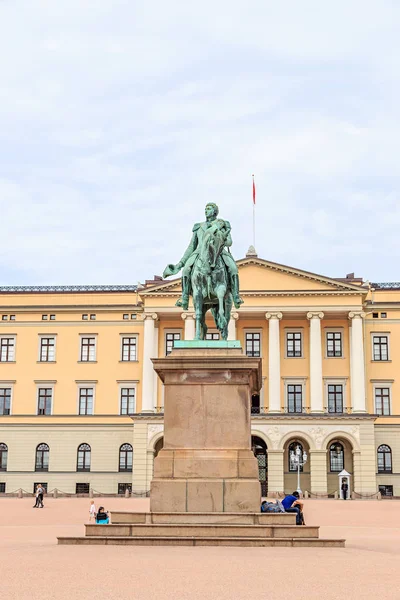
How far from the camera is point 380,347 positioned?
65625mm

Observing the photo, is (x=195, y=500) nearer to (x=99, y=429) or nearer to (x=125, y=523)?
(x=125, y=523)

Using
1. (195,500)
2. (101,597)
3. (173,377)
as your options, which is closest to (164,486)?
(195,500)

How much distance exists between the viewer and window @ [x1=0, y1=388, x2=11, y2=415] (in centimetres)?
6681

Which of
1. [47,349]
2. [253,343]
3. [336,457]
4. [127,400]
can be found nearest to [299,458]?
[336,457]

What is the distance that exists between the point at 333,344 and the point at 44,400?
21.6 metres

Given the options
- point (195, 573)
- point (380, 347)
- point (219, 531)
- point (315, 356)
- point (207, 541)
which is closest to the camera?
point (195, 573)

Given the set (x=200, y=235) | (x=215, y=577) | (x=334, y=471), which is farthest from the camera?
(x=334, y=471)

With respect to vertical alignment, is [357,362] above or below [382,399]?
above

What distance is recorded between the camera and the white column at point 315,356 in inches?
2502

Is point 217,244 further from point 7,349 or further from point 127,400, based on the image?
point 7,349

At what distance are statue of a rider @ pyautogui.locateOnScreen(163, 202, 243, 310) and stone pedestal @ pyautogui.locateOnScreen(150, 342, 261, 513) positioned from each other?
2002mm

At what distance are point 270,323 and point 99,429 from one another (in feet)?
47.9

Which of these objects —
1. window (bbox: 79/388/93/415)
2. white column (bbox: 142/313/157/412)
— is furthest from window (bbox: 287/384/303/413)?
window (bbox: 79/388/93/415)

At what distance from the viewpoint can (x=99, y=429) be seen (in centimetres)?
6569
